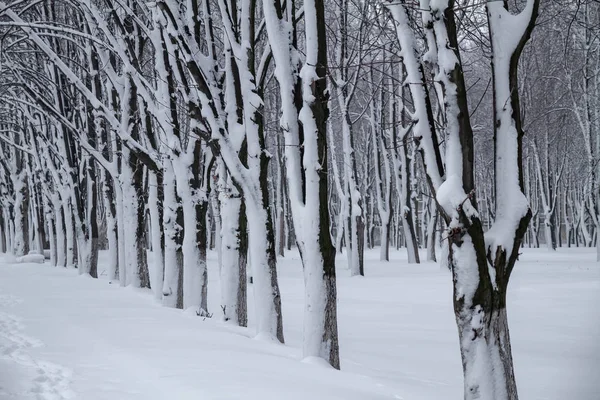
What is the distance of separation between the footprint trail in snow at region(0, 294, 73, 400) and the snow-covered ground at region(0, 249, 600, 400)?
0.04 ft

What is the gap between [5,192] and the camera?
96.1 feet

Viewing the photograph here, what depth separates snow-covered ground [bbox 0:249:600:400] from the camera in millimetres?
4516

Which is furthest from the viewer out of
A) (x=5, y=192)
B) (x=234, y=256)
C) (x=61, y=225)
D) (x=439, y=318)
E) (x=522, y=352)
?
(x=5, y=192)

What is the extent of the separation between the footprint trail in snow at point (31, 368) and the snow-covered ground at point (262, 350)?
0.01 m

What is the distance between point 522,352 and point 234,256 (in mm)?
4092

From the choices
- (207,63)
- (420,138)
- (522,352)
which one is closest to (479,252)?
(420,138)

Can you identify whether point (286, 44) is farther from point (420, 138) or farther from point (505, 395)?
point (505, 395)

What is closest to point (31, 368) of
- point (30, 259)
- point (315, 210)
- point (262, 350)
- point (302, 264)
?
point (262, 350)

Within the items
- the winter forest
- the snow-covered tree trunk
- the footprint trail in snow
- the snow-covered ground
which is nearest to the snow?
the winter forest

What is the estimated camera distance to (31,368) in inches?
203

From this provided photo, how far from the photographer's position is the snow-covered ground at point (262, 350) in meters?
4.52

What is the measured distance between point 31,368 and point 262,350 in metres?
2.13

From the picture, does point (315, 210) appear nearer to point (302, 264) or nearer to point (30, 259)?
point (302, 264)

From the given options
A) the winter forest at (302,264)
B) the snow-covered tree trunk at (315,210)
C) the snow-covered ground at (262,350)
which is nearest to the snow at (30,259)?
the winter forest at (302,264)
